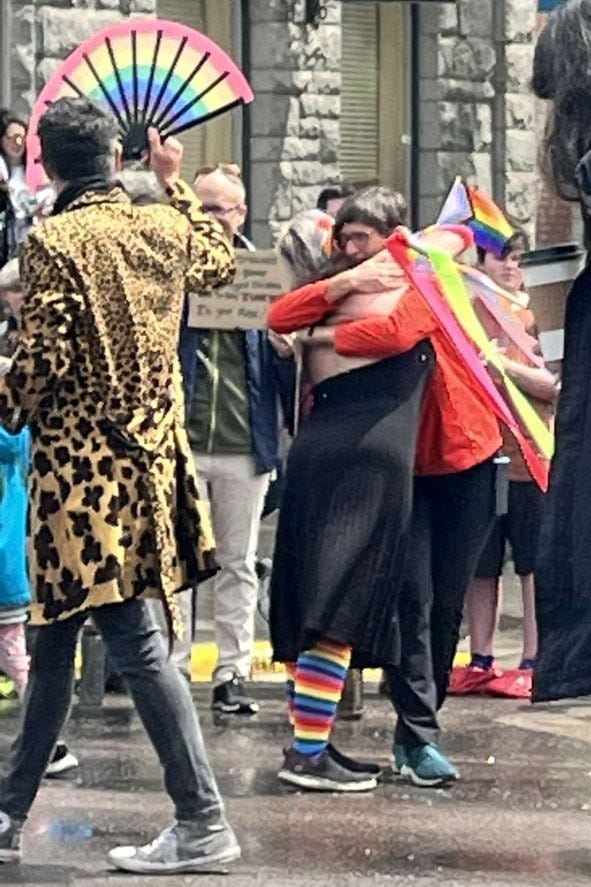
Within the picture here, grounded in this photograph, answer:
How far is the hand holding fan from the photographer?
10.9 meters

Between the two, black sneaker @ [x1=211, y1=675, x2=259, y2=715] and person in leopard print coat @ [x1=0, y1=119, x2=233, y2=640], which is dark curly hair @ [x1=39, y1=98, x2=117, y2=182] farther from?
black sneaker @ [x1=211, y1=675, x2=259, y2=715]

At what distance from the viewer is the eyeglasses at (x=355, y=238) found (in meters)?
8.80

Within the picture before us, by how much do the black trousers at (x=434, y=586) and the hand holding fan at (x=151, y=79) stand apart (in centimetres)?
241

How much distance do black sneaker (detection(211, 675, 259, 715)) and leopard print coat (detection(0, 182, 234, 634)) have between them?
2.80 meters

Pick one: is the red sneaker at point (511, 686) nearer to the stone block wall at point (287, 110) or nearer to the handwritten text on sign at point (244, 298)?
the handwritten text on sign at point (244, 298)

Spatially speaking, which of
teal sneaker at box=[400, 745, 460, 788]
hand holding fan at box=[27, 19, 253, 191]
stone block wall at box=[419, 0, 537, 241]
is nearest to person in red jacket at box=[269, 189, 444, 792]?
teal sneaker at box=[400, 745, 460, 788]

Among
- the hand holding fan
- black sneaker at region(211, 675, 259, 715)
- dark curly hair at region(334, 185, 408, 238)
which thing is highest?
the hand holding fan

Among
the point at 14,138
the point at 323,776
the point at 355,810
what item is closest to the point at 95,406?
the point at 355,810

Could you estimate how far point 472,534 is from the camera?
29.9 ft

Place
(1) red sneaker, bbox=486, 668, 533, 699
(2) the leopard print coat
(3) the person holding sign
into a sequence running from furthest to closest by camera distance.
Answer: (1) red sneaker, bbox=486, 668, 533, 699 < (3) the person holding sign < (2) the leopard print coat

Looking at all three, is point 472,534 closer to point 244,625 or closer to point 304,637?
point 304,637

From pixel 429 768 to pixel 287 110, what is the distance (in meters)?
11.3

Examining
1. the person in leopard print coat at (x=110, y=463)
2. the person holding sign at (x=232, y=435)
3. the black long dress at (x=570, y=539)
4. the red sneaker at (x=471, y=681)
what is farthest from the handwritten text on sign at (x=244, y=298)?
the black long dress at (x=570, y=539)

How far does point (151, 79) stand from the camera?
35.8 ft
